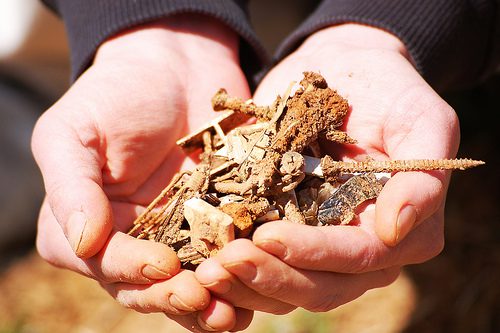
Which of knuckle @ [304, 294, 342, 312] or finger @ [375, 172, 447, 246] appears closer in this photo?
finger @ [375, 172, 447, 246]

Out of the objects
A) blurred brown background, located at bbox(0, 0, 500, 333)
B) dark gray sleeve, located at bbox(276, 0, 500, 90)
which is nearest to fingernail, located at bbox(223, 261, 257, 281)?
dark gray sleeve, located at bbox(276, 0, 500, 90)

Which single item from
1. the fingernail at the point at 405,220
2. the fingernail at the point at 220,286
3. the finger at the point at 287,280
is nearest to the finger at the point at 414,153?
the fingernail at the point at 405,220

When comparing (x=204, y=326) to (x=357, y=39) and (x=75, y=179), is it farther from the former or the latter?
(x=357, y=39)

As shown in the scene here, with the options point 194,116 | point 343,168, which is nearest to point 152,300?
point 343,168

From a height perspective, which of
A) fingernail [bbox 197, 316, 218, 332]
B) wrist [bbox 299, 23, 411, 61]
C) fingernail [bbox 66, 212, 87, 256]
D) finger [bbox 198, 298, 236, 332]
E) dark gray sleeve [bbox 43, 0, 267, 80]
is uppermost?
dark gray sleeve [bbox 43, 0, 267, 80]

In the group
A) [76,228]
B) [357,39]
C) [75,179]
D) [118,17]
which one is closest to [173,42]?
[118,17]

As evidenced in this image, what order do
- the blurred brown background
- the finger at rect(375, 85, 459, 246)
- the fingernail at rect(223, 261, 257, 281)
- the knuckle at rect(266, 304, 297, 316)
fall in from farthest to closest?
the blurred brown background
the knuckle at rect(266, 304, 297, 316)
the finger at rect(375, 85, 459, 246)
the fingernail at rect(223, 261, 257, 281)

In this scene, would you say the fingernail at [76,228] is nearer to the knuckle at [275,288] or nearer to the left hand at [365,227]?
the left hand at [365,227]

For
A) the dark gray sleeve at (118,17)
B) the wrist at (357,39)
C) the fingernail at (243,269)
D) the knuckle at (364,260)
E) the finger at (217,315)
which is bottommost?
the finger at (217,315)

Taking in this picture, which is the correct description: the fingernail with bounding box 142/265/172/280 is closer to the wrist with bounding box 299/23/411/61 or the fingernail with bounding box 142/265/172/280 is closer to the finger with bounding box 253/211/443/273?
the finger with bounding box 253/211/443/273
